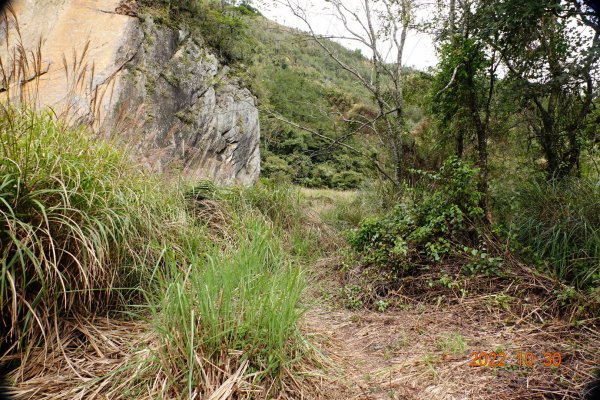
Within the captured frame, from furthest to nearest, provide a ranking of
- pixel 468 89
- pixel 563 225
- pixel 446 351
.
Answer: pixel 468 89
pixel 563 225
pixel 446 351

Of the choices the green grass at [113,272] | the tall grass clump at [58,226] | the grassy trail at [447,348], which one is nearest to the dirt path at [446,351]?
the grassy trail at [447,348]

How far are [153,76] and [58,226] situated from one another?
18.6ft

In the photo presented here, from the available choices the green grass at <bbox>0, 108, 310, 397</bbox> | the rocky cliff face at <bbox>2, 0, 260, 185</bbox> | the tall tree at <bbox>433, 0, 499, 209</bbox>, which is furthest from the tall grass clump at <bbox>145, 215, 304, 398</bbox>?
the tall tree at <bbox>433, 0, 499, 209</bbox>

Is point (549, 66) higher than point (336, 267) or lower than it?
higher

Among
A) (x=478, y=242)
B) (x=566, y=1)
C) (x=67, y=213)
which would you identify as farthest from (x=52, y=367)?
(x=566, y=1)

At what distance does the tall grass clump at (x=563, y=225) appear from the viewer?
250 centimetres

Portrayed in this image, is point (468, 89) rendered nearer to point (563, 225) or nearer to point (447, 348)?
point (563, 225)

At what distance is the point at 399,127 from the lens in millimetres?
6699

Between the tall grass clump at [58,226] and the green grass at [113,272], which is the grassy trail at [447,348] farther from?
the tall grass clump at [58,226]

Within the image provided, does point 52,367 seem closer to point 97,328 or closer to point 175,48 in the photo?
point 97,328

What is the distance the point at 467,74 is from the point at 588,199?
1.91m

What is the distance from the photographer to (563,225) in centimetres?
276
